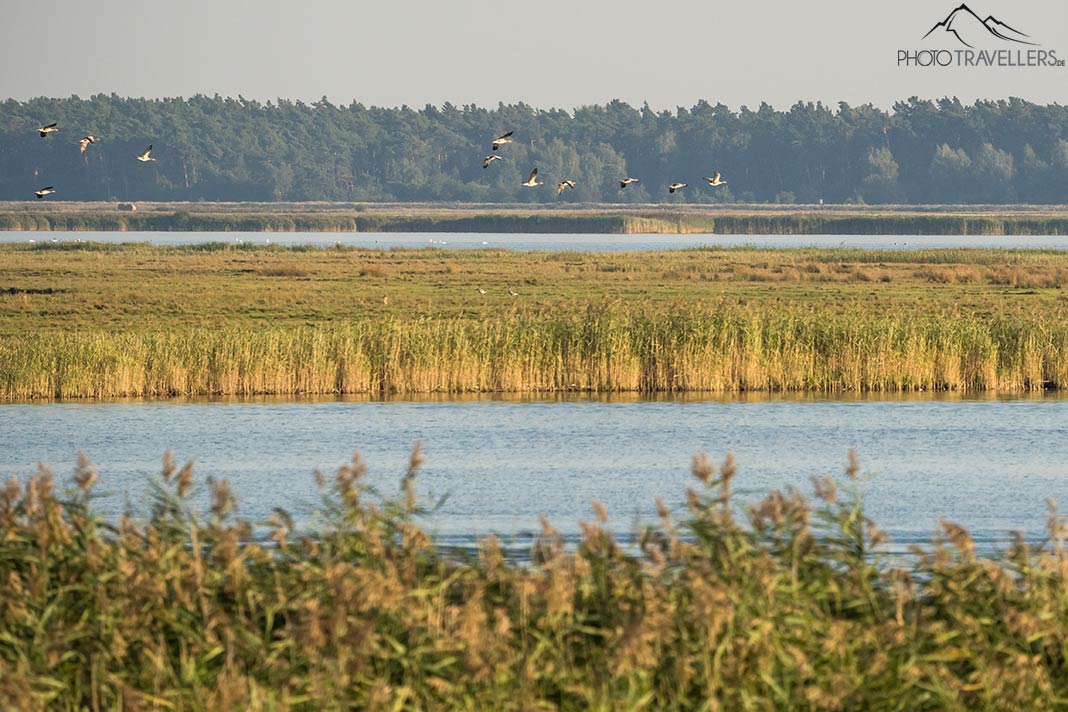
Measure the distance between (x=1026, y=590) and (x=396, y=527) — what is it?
3948 millimetres

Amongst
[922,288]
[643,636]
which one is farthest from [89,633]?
[922,288]

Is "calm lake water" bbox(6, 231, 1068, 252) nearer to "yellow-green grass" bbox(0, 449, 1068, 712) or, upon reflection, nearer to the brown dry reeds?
the brown dry reeds

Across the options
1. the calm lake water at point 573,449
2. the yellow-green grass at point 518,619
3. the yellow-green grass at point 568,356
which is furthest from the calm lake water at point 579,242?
the yellow-green grass at point 518,619

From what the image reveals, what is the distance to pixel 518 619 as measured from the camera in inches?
396

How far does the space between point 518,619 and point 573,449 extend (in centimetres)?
1451

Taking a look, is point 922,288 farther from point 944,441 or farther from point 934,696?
point 934,696

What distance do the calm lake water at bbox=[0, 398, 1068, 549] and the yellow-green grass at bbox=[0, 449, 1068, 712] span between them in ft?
20.9

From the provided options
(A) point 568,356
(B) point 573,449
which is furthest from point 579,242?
(B) point 573,449

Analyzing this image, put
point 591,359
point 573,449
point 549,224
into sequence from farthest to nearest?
point 549,224 → point 591,359 → point 573,449

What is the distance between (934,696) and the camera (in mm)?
9711

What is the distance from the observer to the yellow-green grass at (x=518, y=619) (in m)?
9.30

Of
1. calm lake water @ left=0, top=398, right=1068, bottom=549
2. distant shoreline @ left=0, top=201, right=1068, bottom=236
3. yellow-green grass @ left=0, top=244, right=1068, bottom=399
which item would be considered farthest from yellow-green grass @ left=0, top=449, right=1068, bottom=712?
distant shoreline @ left=0, top=201, right=1068, bottom=236

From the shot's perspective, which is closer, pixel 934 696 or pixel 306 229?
pixel 934 696

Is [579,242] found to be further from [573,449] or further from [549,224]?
[573,449]
